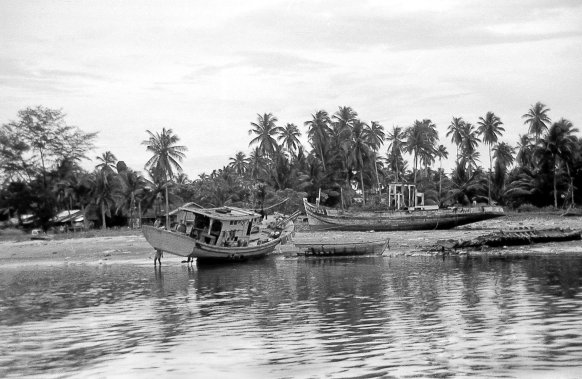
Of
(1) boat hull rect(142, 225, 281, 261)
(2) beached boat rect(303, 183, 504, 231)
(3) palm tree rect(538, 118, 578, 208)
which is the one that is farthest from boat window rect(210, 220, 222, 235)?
(3) palm tree rect(538, 118, 578, 208)

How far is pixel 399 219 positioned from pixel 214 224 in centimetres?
3028

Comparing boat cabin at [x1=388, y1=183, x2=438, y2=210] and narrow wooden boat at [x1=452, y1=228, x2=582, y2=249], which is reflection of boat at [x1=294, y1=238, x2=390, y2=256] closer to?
narrow wooden boat at [x1=452, y1=228, x2=582, y2=249]

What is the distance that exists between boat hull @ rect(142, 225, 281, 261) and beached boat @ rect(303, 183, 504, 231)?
1084 inches

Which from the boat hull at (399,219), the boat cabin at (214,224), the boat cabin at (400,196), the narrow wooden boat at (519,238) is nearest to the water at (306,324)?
the boat cabin at (214,224)

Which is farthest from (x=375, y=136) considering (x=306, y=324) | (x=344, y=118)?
(x=306, y=324)

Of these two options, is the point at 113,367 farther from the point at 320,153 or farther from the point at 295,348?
the point at 320,153

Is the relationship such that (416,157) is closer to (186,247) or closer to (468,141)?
(468,141)

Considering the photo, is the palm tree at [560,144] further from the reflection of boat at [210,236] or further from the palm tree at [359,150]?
the reflection of boat at [210,236]

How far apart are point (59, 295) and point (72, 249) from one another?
24419 mm

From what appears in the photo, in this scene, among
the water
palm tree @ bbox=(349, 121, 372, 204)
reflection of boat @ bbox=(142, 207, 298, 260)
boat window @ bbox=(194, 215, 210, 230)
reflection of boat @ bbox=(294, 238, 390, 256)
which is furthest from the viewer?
palm tree @ bbox=(349, 121, 372, 204)

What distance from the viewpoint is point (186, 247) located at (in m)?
39.2

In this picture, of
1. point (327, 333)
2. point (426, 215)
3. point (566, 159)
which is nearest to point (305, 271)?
point (327, 333)

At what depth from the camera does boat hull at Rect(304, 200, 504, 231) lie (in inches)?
2662

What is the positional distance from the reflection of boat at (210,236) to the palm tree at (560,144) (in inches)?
1987
